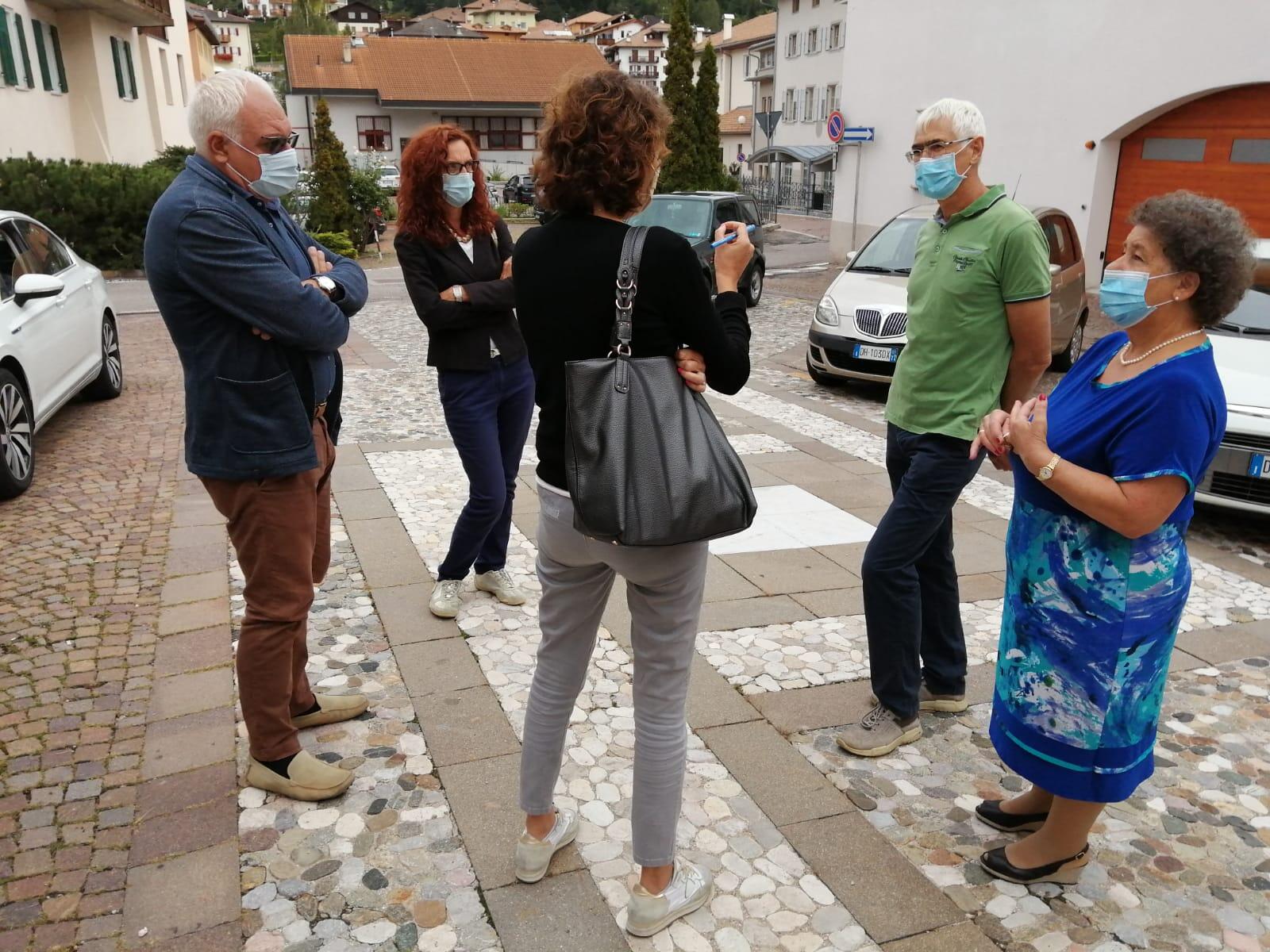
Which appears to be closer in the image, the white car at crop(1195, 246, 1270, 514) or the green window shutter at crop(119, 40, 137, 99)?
the white car at crop(1195, 246, 1270, 514)

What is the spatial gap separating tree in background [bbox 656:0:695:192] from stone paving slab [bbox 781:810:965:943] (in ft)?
82.2

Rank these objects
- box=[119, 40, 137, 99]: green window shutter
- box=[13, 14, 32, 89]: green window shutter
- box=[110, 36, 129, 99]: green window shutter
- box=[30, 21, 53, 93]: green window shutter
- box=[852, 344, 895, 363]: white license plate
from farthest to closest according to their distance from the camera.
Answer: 1. box=[119, 40, 137, 99]: green window shutter
2. box=[110, 36, 129, 99]: green window shutter
3. box=[30, 21, 53, 93]: green window shutter
4. box=[13, 14, 32, 89]: green window shutter
5. box=[852, 344, 895, 363]: white license plate

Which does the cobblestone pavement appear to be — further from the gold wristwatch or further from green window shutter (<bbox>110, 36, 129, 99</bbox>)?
green window shutter (<bbox>110, 36, 129, 99</bbox>)

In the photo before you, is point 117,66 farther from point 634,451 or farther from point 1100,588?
point 1100,588

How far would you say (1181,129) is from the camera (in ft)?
49.6

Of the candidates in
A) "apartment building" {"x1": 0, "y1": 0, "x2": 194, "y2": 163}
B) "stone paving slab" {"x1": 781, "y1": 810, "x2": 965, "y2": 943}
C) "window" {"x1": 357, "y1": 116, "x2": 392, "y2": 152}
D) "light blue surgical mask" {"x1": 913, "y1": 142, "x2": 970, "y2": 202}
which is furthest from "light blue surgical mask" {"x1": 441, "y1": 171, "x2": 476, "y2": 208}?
"window" {"x1": 357, "y1": 116, "x2": 392, "y2": 152}

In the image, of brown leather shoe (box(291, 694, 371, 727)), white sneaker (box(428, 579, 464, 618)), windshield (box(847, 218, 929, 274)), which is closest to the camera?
brown leather shoe (box(291, 694, 371, 727))

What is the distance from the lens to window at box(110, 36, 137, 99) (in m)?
24.6

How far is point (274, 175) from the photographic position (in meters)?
2.80

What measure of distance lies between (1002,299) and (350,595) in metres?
3.08

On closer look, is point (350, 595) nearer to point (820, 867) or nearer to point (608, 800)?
point (608, 800)

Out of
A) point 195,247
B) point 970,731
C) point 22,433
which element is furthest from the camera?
point 22,433

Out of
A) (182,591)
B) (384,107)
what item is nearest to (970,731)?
(182,591)

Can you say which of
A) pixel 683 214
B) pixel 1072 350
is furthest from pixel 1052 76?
pixel 1072 350
